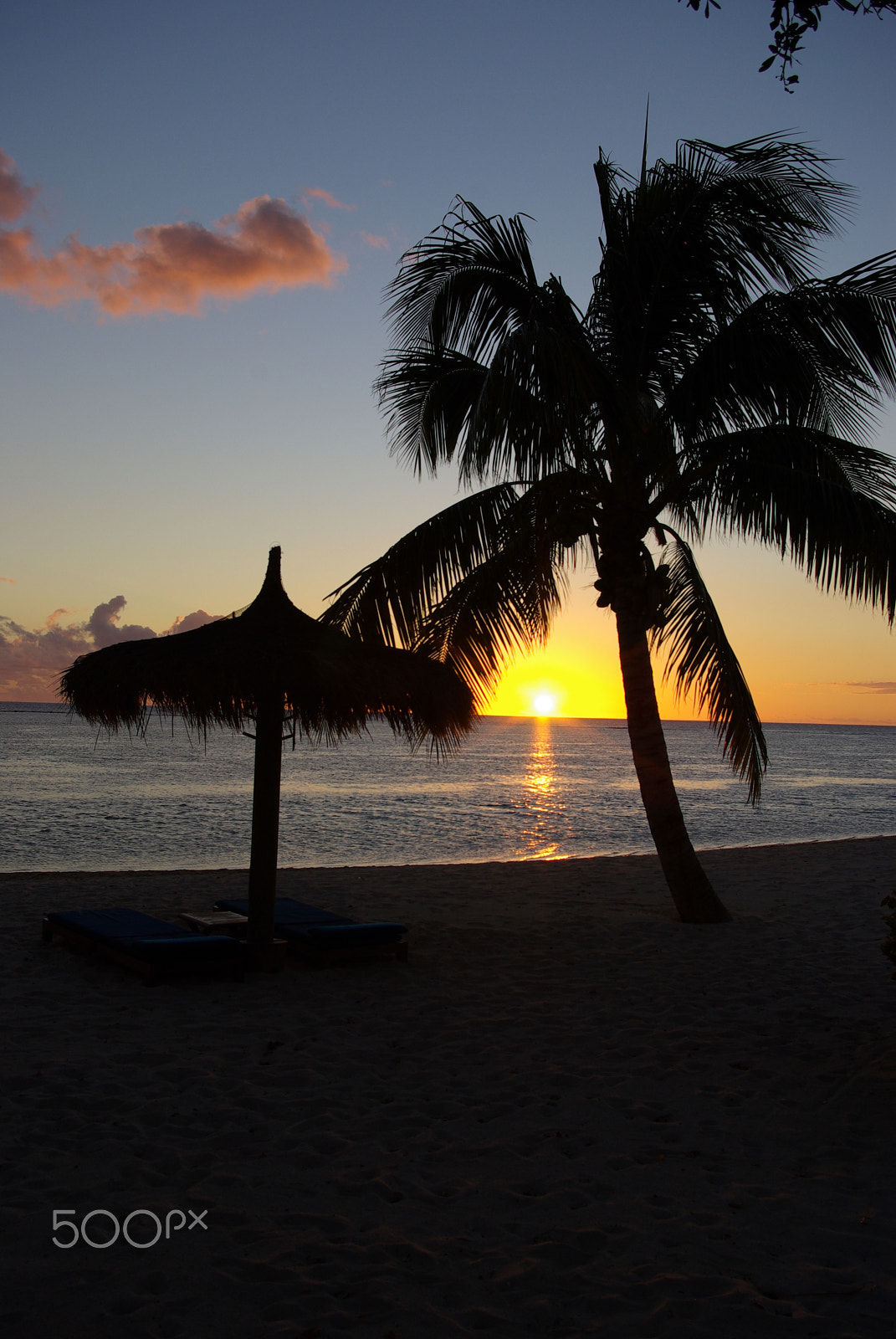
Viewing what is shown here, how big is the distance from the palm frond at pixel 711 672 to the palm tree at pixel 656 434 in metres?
0.02

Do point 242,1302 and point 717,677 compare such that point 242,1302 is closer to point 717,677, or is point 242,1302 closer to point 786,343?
point 717,677

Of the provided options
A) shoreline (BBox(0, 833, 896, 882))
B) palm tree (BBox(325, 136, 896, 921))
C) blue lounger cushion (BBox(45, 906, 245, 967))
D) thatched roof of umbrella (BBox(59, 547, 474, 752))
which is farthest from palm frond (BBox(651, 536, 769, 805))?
shoreline (BBox(0, 833, 896, 882))

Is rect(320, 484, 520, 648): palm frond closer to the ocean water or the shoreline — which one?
the shoreline

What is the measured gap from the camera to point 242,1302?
2.95 metres

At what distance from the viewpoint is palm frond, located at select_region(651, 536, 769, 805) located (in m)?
8.89

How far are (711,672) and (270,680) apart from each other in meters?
4.62

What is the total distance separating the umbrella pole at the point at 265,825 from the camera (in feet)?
23.1

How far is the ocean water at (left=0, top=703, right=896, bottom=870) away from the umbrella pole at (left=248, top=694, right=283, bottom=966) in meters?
10.4

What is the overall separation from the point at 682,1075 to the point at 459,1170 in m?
1.78

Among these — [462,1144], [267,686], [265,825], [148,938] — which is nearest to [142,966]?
[148,938]

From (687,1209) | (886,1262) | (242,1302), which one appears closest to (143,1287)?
(242,1302)

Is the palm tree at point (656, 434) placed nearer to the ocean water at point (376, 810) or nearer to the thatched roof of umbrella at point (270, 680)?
the thatched roof of umbrella at point (270, 680)

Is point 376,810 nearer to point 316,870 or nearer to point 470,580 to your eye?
point 316,870

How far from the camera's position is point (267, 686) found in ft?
22.4
